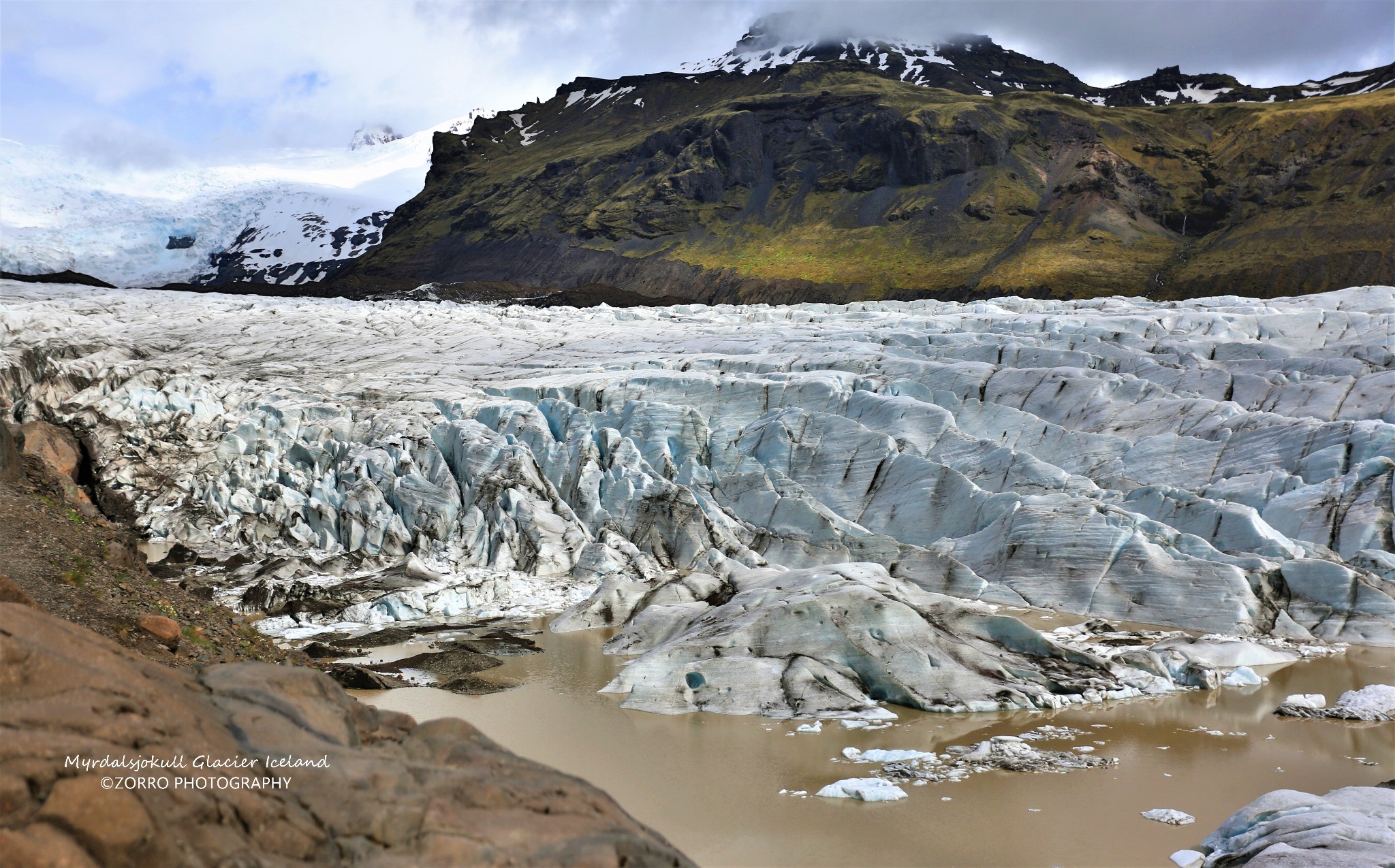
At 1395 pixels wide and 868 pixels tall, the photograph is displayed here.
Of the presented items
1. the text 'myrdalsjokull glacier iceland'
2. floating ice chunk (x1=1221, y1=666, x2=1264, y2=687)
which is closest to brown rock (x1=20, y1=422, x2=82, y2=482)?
the text 'myrdalsjokull glacier iceland'

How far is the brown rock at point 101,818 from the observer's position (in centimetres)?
370

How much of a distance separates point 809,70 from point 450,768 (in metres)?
115

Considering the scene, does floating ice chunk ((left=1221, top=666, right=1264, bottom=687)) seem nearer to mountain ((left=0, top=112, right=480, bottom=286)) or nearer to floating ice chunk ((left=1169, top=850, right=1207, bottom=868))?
floating ice chunk ((left=1169, top=850, right=1207, bottom=868))

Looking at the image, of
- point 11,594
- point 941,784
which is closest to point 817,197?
point 941,784

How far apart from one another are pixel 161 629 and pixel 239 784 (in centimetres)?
559

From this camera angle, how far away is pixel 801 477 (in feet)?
75.7

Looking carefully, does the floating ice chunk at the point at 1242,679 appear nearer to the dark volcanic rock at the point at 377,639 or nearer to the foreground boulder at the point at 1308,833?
the foreground boulder at the point at 1308,833

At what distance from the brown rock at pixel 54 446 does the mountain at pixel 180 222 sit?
73095 millimetres

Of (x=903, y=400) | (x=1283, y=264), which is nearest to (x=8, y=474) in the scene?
(x=903, y=400)

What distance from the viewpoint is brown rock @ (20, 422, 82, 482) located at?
76.2 feet

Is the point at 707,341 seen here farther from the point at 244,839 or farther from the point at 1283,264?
the point at 1283,264

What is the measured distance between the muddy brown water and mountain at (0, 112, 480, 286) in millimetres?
93237

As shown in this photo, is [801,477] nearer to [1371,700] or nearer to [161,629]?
[1371,700]

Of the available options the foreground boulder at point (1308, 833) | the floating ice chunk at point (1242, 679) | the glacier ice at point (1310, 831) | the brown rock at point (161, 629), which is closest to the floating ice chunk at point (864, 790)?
the foreground boulder at point (1308, 833)
